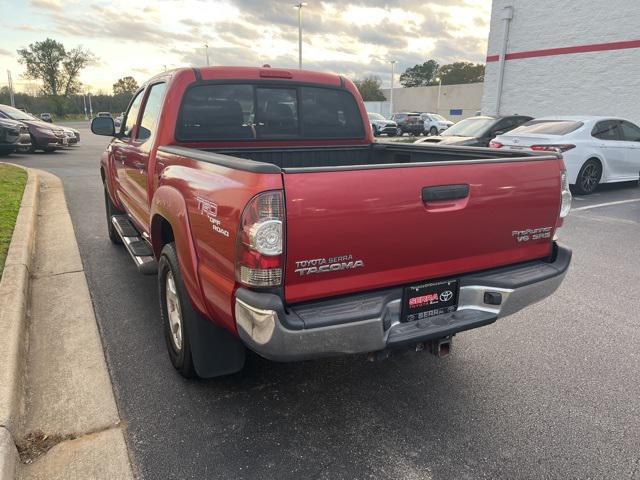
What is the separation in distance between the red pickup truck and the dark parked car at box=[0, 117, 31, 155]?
14680mm

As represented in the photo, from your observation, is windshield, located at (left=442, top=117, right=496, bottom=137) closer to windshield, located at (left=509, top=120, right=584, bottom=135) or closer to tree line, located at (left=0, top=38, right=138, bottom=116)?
windshield, located at (left=509, top=120, right=584, bottom=135)

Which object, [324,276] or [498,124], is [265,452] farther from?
[498,124]

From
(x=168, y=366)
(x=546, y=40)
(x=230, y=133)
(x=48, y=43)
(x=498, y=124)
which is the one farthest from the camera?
(x=48, y=43)

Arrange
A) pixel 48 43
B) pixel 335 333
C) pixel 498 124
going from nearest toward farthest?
pixel 335 333 < pixel 498 124 < pixel 48 43

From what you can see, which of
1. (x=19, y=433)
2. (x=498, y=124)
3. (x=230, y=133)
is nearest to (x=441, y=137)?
(x=498, y=124)

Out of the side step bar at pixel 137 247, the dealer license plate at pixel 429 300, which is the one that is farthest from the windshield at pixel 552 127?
the dealer license plate at pixel 429 300

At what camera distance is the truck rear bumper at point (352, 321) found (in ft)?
7.31

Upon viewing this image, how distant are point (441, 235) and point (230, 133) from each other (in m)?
2.14

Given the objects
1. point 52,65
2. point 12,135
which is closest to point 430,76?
point 52,65

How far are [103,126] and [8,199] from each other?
3.64 meters

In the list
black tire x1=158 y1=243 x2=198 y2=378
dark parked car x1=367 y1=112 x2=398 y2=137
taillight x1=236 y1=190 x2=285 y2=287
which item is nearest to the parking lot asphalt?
black tire x1=158 y1=243 x2=198 y2=378

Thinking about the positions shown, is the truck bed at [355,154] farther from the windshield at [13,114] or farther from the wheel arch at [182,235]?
the windshield at [13,114]

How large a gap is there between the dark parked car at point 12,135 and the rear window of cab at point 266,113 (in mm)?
14828

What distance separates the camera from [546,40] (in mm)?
19562
